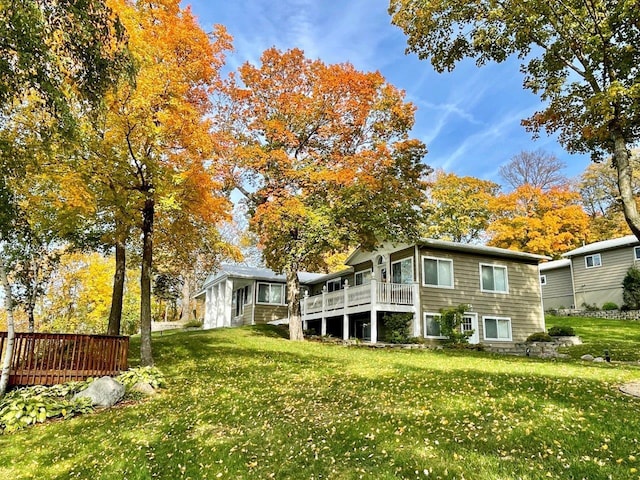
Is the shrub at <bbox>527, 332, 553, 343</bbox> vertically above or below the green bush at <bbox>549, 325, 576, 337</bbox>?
below

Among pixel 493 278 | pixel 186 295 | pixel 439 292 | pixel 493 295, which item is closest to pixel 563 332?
pixel 493 295

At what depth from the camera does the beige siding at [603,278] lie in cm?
2584

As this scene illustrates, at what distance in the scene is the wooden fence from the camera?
910 cm

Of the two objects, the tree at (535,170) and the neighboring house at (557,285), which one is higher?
the tree at (535,170)

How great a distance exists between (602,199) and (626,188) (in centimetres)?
3817

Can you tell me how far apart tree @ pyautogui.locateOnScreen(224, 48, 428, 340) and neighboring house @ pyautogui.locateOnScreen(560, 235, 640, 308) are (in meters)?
15.4

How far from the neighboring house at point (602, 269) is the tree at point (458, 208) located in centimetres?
788

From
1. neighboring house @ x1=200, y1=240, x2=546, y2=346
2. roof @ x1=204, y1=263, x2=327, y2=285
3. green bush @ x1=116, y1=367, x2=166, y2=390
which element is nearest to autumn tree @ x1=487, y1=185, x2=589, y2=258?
neighboring house @ x1=200, y1=240, x2=546, y2=346

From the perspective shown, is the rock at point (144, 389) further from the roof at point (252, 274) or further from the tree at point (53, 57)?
the roof at point (252, 274)

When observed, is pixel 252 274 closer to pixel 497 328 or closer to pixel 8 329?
pixel 497 328

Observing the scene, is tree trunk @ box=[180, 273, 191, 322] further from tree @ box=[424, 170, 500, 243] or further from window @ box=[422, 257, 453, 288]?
window @ box=[422, 257, 453, 288]

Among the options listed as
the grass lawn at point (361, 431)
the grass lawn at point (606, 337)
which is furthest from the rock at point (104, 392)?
the grass lawn at point (606, 337)

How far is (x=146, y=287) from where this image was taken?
448 inches

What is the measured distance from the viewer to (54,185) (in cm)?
1018
